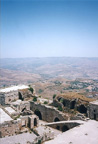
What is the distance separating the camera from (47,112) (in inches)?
1319

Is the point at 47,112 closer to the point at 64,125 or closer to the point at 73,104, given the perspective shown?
the point at 73,104

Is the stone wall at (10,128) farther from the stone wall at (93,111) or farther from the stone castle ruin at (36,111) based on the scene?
the stone wall at (93,111)

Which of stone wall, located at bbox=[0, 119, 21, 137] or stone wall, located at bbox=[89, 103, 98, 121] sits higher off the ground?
stone wall, located at bbox=[89, 103, 98, 121]

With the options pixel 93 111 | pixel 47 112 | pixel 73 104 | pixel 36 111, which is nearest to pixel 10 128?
pixel 47 112

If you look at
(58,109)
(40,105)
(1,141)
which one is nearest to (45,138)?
(1,141)

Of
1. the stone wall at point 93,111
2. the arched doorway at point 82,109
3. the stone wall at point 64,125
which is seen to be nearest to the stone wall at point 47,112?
the stone wall at point 64,125

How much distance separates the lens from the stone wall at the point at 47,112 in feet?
→ 101

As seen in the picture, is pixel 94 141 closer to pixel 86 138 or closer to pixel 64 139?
pixel 86 138

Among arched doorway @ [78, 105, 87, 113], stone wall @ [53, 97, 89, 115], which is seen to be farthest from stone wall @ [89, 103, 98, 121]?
arched doorway @ [78, 105, 87, 113]

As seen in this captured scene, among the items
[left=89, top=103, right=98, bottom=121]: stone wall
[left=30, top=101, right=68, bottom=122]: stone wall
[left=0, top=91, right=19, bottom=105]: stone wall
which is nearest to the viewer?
[left=89, top=103, right=98, bottom=121]: stone wall

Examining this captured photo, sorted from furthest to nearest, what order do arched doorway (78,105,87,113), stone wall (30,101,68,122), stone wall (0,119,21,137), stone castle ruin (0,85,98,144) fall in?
stone wall (30,101,68,122) < arched doorway (78,105,87,113) < stone castle ruin (0,85,98,144) < stone wall (0,119,21,137)

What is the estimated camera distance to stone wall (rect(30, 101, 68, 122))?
30891 mm

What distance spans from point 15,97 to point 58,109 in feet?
37.7

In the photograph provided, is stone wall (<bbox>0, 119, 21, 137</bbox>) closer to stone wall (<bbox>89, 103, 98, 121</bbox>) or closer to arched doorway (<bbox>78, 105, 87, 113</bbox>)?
arched doorway (<bbox>78, 105, 87, 113</bbox>)
